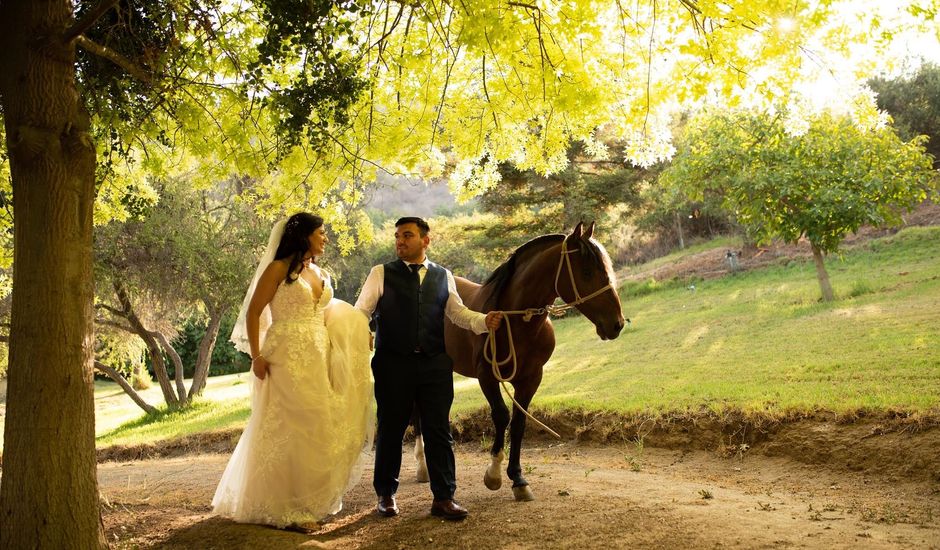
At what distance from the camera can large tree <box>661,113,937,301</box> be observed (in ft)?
50.3

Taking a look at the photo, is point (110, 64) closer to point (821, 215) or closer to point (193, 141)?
point (193, 141)

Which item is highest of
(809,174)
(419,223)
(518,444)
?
(809,174)

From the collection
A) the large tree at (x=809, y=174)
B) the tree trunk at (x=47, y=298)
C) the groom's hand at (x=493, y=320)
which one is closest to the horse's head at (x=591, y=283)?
the groom's hand at (x=493, y=320)

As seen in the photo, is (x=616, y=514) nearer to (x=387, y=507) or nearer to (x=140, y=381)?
(x=387, y=507)

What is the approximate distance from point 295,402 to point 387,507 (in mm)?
992

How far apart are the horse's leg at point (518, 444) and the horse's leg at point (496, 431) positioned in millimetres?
80

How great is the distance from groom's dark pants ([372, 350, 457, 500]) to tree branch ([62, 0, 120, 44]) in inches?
104

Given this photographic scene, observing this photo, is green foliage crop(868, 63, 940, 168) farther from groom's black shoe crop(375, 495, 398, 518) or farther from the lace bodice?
the lace bodice

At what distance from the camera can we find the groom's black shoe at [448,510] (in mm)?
4723

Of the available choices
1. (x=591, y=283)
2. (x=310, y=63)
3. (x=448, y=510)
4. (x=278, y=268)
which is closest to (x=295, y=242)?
(x=278, y=268)

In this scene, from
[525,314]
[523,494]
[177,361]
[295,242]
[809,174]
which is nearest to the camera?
[295,242]

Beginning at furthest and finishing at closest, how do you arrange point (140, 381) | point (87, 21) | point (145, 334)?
point (140, 381)
point (145, 334)
point (87, 21)

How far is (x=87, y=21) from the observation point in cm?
392

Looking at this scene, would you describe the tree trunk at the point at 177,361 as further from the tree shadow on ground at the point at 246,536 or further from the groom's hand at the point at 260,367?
the groom's hand at the point at 260,367
